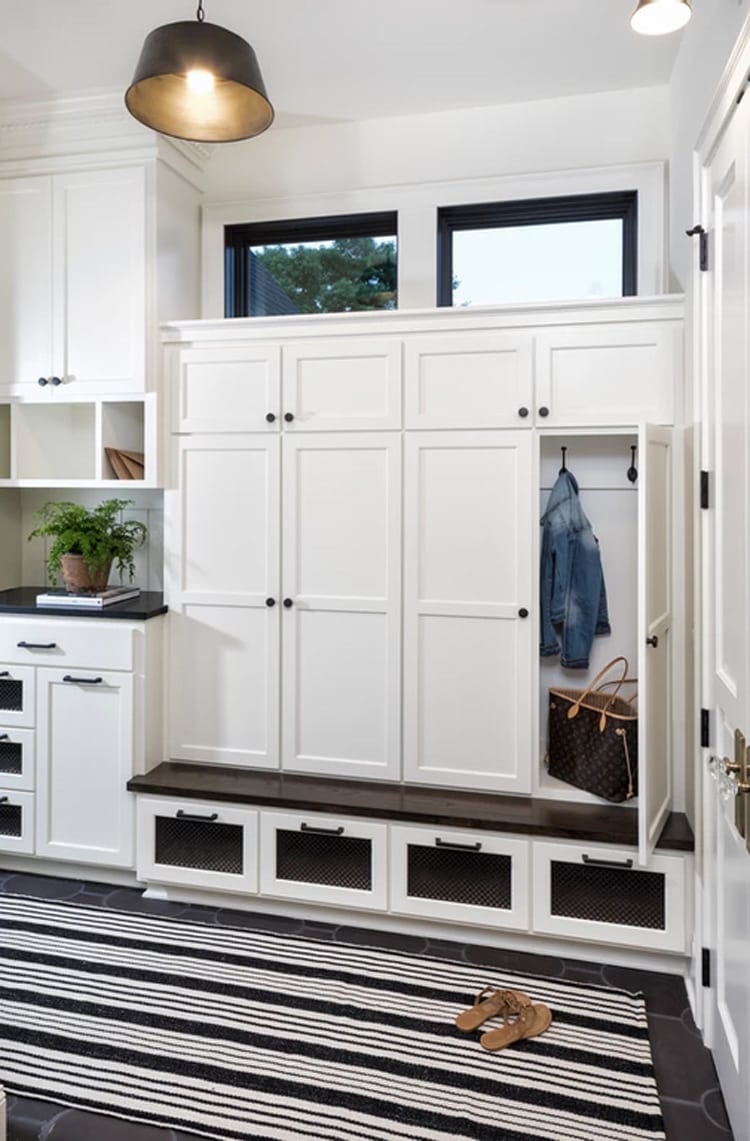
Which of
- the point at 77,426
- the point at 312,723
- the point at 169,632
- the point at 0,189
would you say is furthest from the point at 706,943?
the point at 0,189

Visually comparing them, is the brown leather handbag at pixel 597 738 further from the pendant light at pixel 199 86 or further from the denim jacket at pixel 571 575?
the pendant light at pixel 199 86

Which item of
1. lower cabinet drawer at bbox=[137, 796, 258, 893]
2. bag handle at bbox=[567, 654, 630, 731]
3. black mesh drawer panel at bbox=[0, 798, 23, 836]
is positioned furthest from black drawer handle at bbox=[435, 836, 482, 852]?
black mesh drawer panel at bbox=[0, 798, 23, 836]

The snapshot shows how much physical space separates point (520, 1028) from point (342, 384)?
210 centimetres

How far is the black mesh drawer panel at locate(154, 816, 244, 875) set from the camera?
2908 mm

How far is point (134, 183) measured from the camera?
3.12 m

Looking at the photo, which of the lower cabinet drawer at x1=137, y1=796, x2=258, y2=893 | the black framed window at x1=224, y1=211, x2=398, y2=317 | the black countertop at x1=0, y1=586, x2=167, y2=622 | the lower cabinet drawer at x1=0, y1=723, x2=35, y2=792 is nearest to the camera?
the lower cabinet drawer at x1=137, y1=796, x2=258, y2=893

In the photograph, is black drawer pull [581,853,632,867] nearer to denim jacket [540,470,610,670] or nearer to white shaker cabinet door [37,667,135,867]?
denim jacket [540,470,610,670]

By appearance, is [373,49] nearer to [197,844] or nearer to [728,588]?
[728,588]

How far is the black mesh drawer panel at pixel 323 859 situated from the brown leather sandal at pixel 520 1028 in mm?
685

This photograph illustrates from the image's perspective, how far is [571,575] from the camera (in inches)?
115

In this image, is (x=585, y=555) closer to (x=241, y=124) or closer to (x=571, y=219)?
(x=571, y=219)

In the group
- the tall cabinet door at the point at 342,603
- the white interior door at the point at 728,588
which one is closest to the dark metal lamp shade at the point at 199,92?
the white interior door at the point at 728,588

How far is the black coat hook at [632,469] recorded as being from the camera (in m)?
2.91

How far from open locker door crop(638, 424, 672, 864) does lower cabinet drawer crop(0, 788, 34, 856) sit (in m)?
2.21
